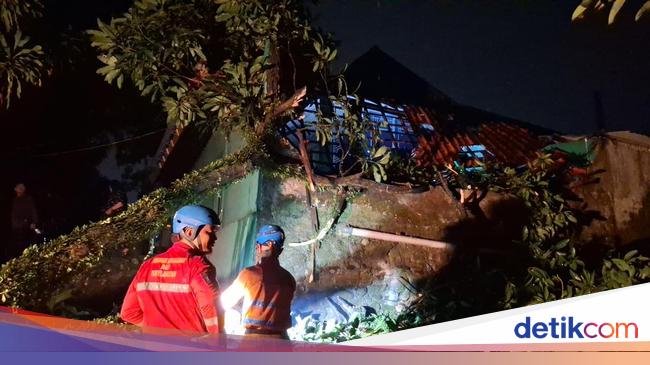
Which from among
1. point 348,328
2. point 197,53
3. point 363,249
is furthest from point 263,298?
point 197,53

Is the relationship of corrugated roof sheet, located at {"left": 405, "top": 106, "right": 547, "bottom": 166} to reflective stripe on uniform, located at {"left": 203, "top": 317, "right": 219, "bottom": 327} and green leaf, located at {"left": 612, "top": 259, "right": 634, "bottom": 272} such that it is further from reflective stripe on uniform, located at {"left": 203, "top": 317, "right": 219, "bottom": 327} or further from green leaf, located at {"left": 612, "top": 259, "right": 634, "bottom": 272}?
reflective stripe on uniform, located at {"left": 203, "top": 317, "right": 219, "bottom": 327}

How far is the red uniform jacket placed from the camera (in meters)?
3.17

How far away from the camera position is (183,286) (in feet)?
10.6

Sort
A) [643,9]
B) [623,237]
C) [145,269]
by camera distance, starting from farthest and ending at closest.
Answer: [623,237] → [145,269] → [643,9]

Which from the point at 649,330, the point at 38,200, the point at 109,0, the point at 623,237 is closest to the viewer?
the point at 649,330

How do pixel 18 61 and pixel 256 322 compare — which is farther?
pixel 18 61

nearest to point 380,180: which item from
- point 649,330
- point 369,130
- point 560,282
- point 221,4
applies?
point 369,130

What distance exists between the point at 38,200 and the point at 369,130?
10.8 metres

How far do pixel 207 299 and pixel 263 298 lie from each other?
640 mm

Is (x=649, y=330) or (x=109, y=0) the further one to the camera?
(x=109, y=0)

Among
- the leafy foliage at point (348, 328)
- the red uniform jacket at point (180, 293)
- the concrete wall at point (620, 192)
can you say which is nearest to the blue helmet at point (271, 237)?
the red uniform jacket at point (180, 293)

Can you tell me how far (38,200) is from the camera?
1395 centimetres

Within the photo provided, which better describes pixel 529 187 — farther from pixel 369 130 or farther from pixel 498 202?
pixel 369 130

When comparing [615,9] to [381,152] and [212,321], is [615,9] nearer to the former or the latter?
[212,321]
